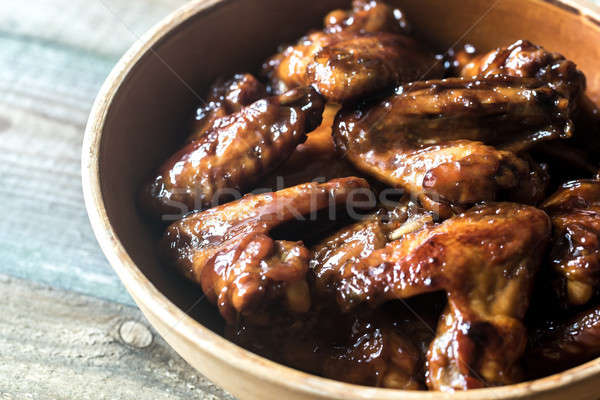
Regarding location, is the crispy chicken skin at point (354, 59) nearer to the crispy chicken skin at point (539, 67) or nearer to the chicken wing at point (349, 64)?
the chicken wing at point (349, 64)

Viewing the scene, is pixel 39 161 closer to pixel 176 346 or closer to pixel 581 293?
pixel 176 346

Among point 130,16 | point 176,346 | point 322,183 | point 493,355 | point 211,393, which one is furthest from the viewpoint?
point 130,16

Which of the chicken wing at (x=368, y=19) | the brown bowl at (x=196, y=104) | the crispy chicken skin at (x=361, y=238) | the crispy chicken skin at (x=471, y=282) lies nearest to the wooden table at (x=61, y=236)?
the brown bowl at (x=196, y=104)

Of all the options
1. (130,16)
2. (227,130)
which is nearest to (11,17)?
(130,16)

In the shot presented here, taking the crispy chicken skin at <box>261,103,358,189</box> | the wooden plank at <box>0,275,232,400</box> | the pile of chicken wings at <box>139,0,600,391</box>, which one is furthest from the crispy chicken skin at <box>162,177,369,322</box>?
the wooden plank at <box>0,275,232,400</box>

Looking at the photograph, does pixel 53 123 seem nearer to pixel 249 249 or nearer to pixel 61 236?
pixel 61 236

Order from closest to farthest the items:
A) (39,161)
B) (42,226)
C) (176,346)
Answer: (176,346) → (42,226) → (39,161)

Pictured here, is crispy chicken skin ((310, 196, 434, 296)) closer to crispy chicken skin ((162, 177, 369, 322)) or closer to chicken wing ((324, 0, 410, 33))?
crispy chicken skin ((162, 177, 369, 322))

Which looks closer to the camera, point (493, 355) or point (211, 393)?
point (493, 355)
